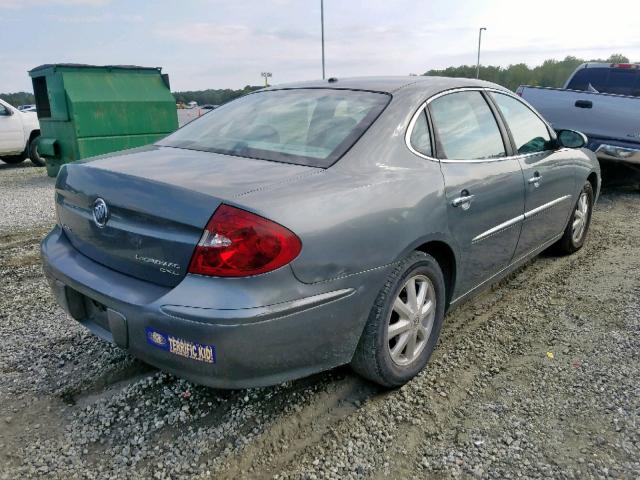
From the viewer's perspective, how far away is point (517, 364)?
293 centimetres

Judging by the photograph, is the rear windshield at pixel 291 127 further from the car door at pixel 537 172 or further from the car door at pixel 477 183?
the car door at pixel 537 172

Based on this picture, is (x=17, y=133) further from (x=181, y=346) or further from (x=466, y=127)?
(x=181, y=346)

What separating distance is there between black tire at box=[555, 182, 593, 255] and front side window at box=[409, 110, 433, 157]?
2.40 m

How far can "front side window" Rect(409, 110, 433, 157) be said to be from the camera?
2.70 m

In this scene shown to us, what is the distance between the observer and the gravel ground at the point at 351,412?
215cm

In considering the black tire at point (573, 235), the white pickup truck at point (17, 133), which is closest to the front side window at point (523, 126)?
the black tire at point (573, 235)

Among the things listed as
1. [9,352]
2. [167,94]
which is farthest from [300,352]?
Answer: [167,94]

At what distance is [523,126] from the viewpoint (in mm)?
3785

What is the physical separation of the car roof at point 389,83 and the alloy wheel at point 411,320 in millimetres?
1073

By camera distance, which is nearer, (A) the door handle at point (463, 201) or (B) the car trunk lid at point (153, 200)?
(B) the car trunk lid at point (153, 200)

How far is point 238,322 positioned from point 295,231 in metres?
0.40

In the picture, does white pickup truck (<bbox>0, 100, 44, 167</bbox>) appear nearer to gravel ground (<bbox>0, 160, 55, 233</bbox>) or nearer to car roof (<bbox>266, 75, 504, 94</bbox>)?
gravel ground (<bbox>0, 160, 55, 233</bbox>)

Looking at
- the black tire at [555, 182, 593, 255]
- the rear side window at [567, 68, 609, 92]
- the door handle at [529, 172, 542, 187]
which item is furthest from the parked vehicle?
the door handle at [529, 172, 542, 187]

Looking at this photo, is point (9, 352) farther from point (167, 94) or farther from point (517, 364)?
point (167, 94)
